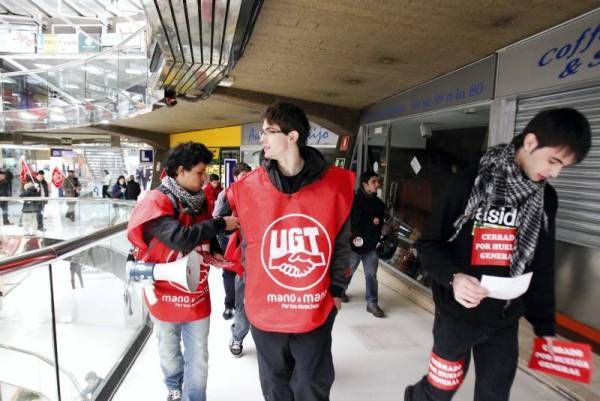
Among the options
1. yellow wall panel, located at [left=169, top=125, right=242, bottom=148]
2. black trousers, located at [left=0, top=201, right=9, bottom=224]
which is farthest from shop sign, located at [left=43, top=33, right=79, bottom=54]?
black trousers, located at [left=0, top=201, right=9, bottom=224]

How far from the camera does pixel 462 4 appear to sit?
2.53m

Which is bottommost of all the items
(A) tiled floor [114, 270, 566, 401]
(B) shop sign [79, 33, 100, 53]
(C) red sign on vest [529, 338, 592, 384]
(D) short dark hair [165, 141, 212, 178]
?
(A) tiled floor [114, 270, 566, 401]

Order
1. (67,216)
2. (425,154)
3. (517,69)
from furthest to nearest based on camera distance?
1. (67,216)
2. (425,154)
3. (517,69)

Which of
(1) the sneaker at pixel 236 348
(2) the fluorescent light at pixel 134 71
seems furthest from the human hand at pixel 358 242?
(2) the fluorescent light at pixel 134 71

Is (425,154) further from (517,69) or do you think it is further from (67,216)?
(67,216)

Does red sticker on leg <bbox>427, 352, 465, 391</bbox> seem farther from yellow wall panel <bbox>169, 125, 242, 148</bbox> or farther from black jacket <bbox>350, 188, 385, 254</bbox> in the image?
yellow wall panel <bbox>169, 125, 242, 148</bbox>

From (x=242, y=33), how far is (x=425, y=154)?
337cm

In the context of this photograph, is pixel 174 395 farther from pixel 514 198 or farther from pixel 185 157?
pixel 514 198

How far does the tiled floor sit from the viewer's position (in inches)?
88.5

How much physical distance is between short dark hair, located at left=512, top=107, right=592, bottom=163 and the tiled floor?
1781 mm

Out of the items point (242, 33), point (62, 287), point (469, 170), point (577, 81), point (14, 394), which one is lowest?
point (14, 394)

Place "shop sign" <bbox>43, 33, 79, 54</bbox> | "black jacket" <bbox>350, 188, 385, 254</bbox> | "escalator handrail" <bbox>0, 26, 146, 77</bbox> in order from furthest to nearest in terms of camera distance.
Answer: "shop sign" <bbox>43, 33, 79, 54</bbox> → "escalator handrail" <bbox>0, 26, 146, 77</bbox> → "black jacket" <bbox>350, 188, 385, 254</bbox>

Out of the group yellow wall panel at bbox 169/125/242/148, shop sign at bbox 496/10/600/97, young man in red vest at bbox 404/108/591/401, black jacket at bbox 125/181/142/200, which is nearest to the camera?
young man in red vest at bbox 404/108/591/401

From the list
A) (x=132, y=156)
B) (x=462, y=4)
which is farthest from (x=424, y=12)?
(x=132, y=156)
